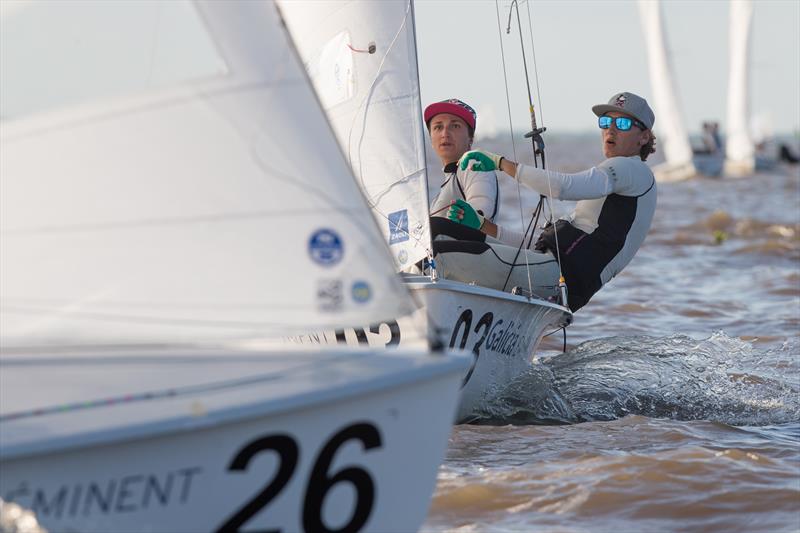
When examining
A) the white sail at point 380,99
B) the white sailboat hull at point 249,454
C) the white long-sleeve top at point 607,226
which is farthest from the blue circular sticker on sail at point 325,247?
the white long-sleeve top at point 607,226

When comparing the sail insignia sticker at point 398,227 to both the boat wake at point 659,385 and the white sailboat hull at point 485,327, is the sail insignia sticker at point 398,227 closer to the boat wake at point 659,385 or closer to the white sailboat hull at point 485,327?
the white sailboat hull at point 485,327

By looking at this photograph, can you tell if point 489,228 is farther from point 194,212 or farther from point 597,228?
point 194,212

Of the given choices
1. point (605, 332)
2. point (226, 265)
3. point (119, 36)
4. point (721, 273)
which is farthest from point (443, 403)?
point (721, 273)

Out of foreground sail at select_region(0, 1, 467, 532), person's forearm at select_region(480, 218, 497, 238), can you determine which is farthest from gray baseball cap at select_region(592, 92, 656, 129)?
foreground sail at select_region(0, 1, 467, 532)

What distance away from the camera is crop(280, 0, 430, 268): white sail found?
589cm

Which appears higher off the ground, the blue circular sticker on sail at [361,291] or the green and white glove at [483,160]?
the green and white glove at [483,160]

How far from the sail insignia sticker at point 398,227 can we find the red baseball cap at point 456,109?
2.85 ft

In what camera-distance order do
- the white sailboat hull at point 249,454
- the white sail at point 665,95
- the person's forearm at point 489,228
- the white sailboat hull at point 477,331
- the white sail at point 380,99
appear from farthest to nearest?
the white sail at point 665,95 < the person's forearm at point 489,228 < the white sail at point 380,99 < the white sailboat hull at point 477,331 < the white sailboat hull at point 249,454

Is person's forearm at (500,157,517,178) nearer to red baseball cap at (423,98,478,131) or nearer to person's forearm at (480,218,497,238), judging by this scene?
person's forearm at (480,218,497,238)

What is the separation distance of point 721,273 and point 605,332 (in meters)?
4.11

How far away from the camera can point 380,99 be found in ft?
19.7

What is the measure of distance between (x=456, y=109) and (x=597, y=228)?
933mm

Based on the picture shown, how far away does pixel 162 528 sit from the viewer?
9.78 ft

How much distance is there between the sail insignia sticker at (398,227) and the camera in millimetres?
5844
